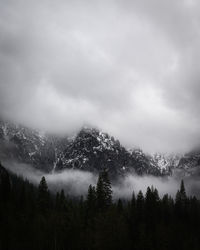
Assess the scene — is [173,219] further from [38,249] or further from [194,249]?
[38,249]

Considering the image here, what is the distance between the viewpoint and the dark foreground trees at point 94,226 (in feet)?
243

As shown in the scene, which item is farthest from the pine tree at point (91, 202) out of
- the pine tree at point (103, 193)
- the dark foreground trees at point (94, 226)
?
the pine tree at point (103, 193)

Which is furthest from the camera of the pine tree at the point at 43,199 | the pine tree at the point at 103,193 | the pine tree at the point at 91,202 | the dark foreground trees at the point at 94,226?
the pine tree at the point at 43,199

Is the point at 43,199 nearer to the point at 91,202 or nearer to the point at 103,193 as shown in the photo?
the point at 91,202

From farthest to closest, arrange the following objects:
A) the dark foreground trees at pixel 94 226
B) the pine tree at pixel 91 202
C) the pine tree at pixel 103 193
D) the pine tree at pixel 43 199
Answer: the pine tree at pixel 43 199, the pine tree at pixel 103 193, the pine tree at pixel 91 202, the dark foreground trees at pixel 94 226

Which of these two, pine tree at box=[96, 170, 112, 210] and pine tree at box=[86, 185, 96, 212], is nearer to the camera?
pine tree at box=[86, 185, 96, 212]

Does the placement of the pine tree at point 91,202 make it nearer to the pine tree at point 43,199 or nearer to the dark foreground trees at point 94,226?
the dark foreground trees at point 94,226

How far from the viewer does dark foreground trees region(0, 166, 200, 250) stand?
7406 centimetres

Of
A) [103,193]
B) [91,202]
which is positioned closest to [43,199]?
[91,202]

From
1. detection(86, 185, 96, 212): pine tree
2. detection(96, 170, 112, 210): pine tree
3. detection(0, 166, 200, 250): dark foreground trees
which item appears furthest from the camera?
detection(96, 170, 112, 210): pine tree

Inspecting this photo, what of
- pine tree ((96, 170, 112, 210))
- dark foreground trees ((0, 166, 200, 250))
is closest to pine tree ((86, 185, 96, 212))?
dark foreground trees ((0, 166, 200, 250))

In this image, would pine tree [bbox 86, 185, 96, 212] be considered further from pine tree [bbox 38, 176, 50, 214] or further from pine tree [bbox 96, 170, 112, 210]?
pine tree [bbox 38, 176, 50, 214]

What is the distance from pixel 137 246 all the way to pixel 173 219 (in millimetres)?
26615

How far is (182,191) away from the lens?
419 feet
